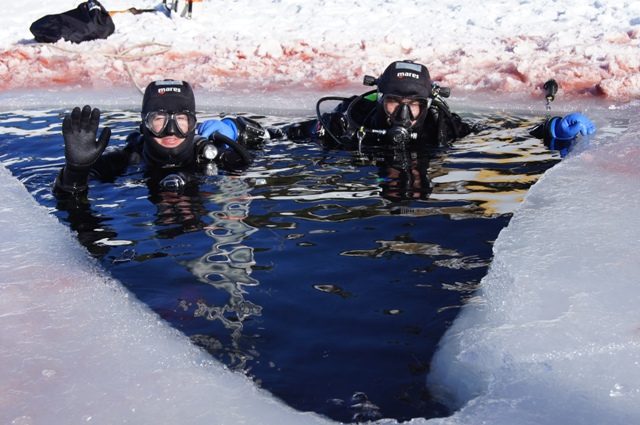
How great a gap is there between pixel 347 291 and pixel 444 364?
0.79 metres

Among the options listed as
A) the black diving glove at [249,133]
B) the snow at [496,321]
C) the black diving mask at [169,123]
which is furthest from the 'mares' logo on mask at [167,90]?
the snow at [496,321]

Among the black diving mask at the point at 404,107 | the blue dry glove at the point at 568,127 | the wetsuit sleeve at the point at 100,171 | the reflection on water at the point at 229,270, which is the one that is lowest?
the reflection on water at the point at 229,270

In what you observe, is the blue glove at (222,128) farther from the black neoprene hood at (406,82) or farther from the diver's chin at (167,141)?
the black neoprene hood at (406,82)

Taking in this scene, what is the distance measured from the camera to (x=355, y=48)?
987 centimetres

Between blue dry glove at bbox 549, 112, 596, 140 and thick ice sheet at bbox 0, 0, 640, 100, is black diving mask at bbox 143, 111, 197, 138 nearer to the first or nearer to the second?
thick ice sheet at bbox 0, 0, 640, 100

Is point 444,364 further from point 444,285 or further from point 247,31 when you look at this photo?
point 247,31

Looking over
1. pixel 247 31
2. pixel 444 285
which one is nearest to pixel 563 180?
pixel 444 285

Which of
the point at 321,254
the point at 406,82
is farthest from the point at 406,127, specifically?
the point at 321,254

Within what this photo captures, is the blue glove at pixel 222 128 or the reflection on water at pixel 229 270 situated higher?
the blue glove at pixel 222 128

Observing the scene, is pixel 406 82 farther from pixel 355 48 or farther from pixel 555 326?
pixel 355 48

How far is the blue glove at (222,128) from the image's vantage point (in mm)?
6242

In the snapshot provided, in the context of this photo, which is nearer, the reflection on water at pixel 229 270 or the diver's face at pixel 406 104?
the reflection on water at pixel 229 270

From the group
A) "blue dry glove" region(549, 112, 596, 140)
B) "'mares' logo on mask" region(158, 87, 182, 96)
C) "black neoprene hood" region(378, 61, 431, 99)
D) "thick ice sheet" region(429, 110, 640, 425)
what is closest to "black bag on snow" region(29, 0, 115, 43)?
"'mares' logo on mask" region(158, 87, 182, 96)

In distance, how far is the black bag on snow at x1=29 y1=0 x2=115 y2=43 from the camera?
11102mm
